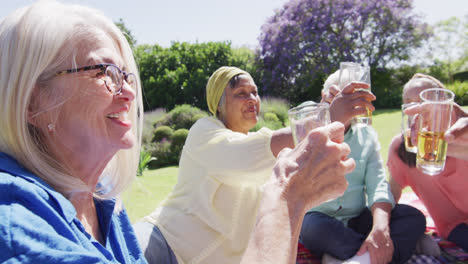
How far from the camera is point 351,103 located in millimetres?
2041

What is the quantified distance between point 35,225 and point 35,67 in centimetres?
64

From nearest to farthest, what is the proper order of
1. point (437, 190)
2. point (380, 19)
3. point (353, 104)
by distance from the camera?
point (353, 104) → point (437, 190) → point (380, 19)

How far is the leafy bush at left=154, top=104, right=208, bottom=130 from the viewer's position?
11.6 metres

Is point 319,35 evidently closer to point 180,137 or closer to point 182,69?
point 182,69

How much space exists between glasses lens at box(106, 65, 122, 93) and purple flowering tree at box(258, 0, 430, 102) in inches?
647

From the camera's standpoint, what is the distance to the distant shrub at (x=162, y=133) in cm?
1110

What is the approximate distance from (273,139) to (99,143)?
3.90 feet

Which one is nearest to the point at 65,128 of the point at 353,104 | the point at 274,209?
the point at 274,209

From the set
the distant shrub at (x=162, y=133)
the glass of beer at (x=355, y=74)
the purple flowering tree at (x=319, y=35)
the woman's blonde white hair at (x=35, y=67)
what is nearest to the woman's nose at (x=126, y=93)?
the woman's blonde white hair at (x=35, y=67)

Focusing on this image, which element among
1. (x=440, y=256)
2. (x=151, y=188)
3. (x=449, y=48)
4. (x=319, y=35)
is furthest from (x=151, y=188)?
(x=449, y=48)

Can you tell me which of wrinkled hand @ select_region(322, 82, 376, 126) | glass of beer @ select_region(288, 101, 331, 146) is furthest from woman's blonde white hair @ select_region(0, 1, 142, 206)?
wrinkled hand @ select_region(322, 82, 376, 126)

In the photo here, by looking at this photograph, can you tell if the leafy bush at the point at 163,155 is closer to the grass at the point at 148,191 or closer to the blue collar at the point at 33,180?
the grass at the point at 148,191

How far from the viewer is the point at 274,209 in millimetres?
1276

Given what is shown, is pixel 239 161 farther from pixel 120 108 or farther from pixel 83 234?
pixel 83 234
